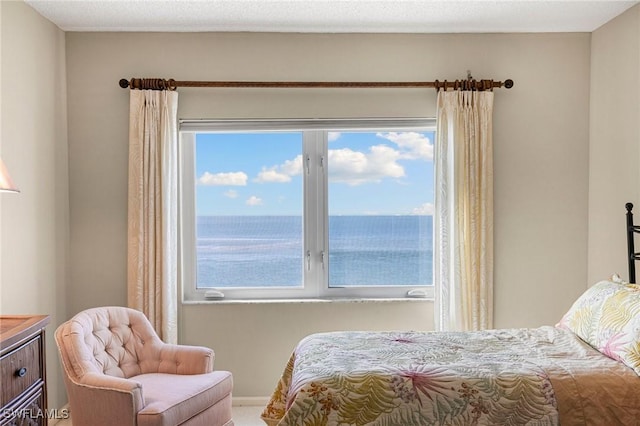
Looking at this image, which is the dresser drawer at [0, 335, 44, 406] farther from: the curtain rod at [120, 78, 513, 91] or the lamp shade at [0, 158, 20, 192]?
the curtain rod at [120, 78, 513, 91]

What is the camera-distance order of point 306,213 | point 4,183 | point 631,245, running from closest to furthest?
point 4,183 → point 631,245 → point 306,213

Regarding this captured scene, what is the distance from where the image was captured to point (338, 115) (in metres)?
3.69

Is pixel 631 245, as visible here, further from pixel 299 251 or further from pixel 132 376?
pixel 132 376

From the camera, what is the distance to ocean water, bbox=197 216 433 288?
3.82 m

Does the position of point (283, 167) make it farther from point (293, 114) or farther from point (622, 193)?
point (622, 193)

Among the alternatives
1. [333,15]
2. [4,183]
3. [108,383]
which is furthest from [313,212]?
[4,183]

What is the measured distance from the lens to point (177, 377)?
3.01 meters

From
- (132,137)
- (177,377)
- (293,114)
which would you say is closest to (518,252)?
(293,114)

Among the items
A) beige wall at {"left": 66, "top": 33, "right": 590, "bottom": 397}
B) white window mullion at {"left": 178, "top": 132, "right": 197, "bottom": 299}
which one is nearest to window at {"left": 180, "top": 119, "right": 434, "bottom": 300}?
white window mullion at {"left": 178, "top": 132, "right": 197, "bottom": 299}

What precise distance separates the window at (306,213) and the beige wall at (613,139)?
112 centimetres

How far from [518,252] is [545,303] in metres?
0.41

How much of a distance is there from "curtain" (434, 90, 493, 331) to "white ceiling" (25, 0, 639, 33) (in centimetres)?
49

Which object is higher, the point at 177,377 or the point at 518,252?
the point at 518,252

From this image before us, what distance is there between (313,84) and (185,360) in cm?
195
